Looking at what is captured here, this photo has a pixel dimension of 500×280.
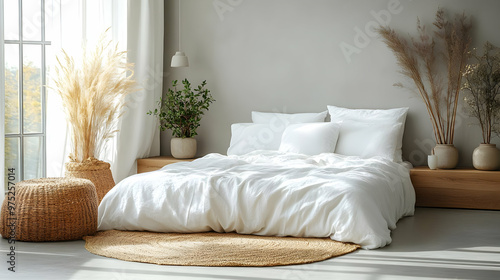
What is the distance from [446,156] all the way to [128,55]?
3.25 m

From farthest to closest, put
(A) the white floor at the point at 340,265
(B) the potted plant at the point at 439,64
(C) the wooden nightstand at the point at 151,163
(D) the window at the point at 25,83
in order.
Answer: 1. (C) the wooden nightstand at the point at 151,163
2. (B) the potted plant at the point at 439,64
3. (D) the window at the point at 25,83
4. (A) the white floor at the point at 340,265

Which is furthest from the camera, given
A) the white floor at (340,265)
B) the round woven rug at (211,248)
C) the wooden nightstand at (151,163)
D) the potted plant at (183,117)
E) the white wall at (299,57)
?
the potted plant at (183,117)

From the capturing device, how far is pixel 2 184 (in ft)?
15.0

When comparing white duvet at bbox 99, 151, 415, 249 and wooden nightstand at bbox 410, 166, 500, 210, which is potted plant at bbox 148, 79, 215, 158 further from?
wooden nightstand at bbox 410, 166, 500, 210

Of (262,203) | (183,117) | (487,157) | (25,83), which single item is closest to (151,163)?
(183,117)

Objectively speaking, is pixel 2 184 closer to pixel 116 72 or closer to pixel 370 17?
pixel 116 72

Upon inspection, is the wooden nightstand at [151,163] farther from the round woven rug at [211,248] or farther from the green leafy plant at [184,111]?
the round woven rug at [211,248]

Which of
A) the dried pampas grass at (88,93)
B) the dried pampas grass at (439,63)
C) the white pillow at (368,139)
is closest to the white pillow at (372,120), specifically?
the white pillow at (368,139)

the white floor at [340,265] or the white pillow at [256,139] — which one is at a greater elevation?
the white pillow at [256,139]

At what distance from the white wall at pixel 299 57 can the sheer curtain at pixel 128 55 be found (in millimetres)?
284

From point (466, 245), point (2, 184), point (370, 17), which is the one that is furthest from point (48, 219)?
point (370, 17)

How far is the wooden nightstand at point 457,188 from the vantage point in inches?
222

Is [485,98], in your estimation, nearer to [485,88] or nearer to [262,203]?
[485,88]

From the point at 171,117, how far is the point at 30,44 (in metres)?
1.74
